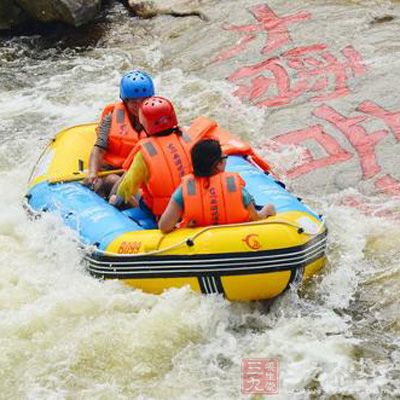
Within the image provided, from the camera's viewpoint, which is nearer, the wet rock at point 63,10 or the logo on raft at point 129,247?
the logo on raft at point 129,247

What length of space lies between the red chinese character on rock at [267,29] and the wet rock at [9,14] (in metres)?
3.68

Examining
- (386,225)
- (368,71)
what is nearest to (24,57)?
(368,71)

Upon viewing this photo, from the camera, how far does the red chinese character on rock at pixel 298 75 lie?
9000 millimetres

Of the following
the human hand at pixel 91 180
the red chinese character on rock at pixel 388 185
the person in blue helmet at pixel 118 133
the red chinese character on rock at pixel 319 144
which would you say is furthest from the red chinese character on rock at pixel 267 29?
the human hand at pixel 91 180

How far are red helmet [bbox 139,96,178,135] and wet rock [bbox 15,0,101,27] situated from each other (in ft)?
23.0

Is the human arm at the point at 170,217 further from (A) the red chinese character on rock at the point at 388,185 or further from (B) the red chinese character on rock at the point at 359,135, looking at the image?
(B) the red chinese character on rock at the point at 359,135

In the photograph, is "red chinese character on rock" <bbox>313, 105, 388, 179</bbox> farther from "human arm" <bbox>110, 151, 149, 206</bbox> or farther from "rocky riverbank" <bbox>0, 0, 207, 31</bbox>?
"rocky riverbank" <bbox>0, 0, 207, 31</bbox>

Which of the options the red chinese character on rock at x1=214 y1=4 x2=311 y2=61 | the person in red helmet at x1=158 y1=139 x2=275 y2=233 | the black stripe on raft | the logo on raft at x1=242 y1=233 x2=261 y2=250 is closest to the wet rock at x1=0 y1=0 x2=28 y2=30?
the red chinese character on rock at x1=214 y1=4 x2=311 y2=61

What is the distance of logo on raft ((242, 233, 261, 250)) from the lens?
5055 millimetres

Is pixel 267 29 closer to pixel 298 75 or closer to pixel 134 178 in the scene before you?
pixel 298 75

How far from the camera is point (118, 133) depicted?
6508 mm

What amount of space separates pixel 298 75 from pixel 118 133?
353 centimetres

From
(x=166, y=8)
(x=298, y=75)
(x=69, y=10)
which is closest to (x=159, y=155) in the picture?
(x=298, y=75)

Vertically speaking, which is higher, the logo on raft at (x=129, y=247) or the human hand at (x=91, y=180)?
the logo on raft at (x=129, y=247)
